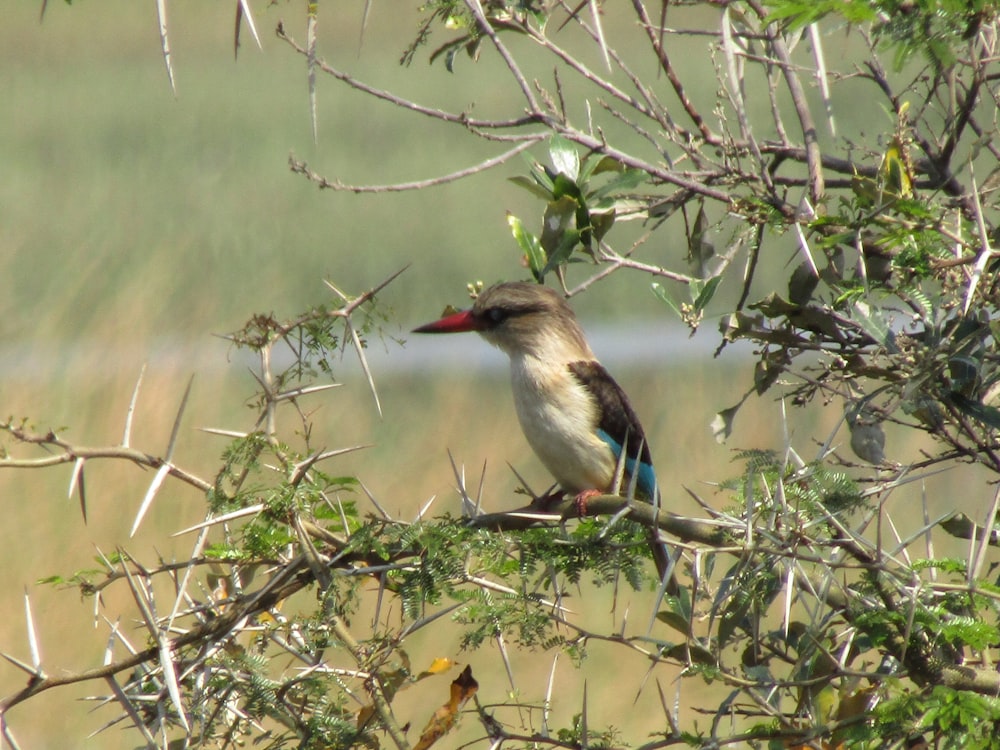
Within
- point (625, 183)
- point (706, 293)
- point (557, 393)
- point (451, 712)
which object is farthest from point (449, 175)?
point (557, 393)

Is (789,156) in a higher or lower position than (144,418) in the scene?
higher

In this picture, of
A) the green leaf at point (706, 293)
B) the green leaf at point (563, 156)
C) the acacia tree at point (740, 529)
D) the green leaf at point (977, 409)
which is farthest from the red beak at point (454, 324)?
the green leaf at point (977, 409)

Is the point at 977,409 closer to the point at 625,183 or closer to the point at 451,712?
the point at 625,183

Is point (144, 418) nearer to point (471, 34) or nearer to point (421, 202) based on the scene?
point (471, 34)

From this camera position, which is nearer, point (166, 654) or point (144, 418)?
point (166, 654)

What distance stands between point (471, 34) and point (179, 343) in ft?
17.1

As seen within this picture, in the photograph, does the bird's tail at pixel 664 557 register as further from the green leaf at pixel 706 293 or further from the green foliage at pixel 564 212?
the green foliage at pixel 564 212

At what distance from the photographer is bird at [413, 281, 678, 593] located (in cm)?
376

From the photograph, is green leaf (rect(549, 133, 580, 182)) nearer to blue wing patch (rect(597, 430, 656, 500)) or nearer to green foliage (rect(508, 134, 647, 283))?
green foliage (rect(508, 134, 647, 283))

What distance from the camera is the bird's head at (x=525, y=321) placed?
3818 mm

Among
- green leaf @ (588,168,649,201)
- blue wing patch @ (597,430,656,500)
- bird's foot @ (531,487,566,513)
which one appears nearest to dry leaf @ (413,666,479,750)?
green leaf @ (588,168,649,201)

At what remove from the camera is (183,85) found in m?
18.9

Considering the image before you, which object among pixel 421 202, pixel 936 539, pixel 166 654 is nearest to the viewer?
pixel 166 654

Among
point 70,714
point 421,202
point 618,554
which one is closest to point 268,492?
point 618,554
